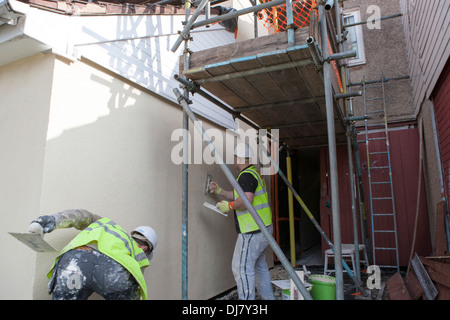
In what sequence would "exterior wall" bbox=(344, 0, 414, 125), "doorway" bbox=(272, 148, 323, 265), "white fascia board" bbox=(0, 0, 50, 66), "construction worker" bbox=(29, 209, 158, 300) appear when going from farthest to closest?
"doorway" bbox=(272, 148, 323, 265) < "exterior wall" bbox=(344, 0, 414, 125) < "white fascia board" bbox=(0, 0, 50, 66) < "construction worker" bbox=(29, 209, 158, 300)

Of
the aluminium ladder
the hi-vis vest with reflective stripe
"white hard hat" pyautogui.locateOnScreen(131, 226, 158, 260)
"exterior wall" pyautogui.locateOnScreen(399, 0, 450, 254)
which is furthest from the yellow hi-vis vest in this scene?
the aluminium ladder

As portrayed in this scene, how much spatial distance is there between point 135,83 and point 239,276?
7.90ft

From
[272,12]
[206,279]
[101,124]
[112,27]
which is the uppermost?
[272,12]

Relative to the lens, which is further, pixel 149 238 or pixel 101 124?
pixel 101 124

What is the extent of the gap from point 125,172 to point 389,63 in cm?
660

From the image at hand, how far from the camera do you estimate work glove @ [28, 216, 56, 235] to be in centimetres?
193

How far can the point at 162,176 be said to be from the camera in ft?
12.0

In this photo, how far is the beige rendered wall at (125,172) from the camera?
253 cm

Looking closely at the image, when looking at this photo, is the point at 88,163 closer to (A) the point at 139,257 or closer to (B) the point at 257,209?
(A) the point at 139,257

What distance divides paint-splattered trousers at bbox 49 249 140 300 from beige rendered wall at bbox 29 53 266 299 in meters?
0.39

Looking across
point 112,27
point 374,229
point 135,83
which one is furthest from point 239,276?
point 374,229

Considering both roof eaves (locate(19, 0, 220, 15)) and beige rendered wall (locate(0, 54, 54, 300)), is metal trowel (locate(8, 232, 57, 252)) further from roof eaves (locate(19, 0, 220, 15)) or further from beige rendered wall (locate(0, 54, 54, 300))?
roof eaves (locate(19, 0, 220, 15))
